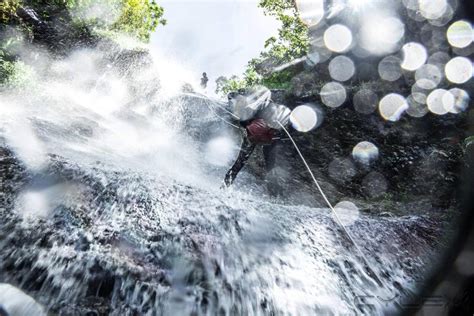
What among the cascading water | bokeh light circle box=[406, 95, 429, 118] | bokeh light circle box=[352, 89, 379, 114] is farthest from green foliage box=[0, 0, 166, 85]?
bokeh light circle box=[406, 95, 429, 118]

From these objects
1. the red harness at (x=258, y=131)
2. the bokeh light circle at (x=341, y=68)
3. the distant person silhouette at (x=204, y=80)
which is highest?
the bokeh light circle at (x=341, y=68)

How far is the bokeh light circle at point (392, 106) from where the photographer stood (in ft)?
31.3

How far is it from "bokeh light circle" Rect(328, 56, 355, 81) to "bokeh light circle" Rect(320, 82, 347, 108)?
0.88 metres

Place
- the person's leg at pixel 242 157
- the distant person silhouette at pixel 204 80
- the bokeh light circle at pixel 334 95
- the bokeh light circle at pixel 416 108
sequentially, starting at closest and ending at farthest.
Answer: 1. the person's leg at pixel 242 157
2. the bokeh light circle at pixel 416 108
3. the bokeh light circle at pixel 334 95
4. the distant person silhouette at pixel 204 80

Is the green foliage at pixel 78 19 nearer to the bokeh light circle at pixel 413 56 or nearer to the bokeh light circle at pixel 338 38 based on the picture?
the bokeh light circle at pixel 338 38

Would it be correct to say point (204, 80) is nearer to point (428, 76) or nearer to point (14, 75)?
point (14, 75)

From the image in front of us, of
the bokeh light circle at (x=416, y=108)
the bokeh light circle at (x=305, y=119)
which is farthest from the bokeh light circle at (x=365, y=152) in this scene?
the bokeh light circle at (x=305, y=119)

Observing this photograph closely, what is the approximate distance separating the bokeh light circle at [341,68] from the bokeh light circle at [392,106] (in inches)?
97.3

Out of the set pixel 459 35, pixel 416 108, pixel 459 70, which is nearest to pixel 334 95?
pixel 416 108

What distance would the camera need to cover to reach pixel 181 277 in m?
2.99

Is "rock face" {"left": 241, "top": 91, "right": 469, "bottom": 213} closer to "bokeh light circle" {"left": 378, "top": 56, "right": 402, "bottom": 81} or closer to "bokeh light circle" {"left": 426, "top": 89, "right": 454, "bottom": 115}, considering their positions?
"bokeh light circle" {"left": 426, "top": 89, "right": 454, "bottom": 115}

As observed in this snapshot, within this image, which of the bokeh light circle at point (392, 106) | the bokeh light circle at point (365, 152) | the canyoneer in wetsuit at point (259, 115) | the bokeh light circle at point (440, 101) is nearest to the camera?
the canyoneer in wetsuit at point (259, 115)

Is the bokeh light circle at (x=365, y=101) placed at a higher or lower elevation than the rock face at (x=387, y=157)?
higher

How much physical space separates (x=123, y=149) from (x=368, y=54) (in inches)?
388
